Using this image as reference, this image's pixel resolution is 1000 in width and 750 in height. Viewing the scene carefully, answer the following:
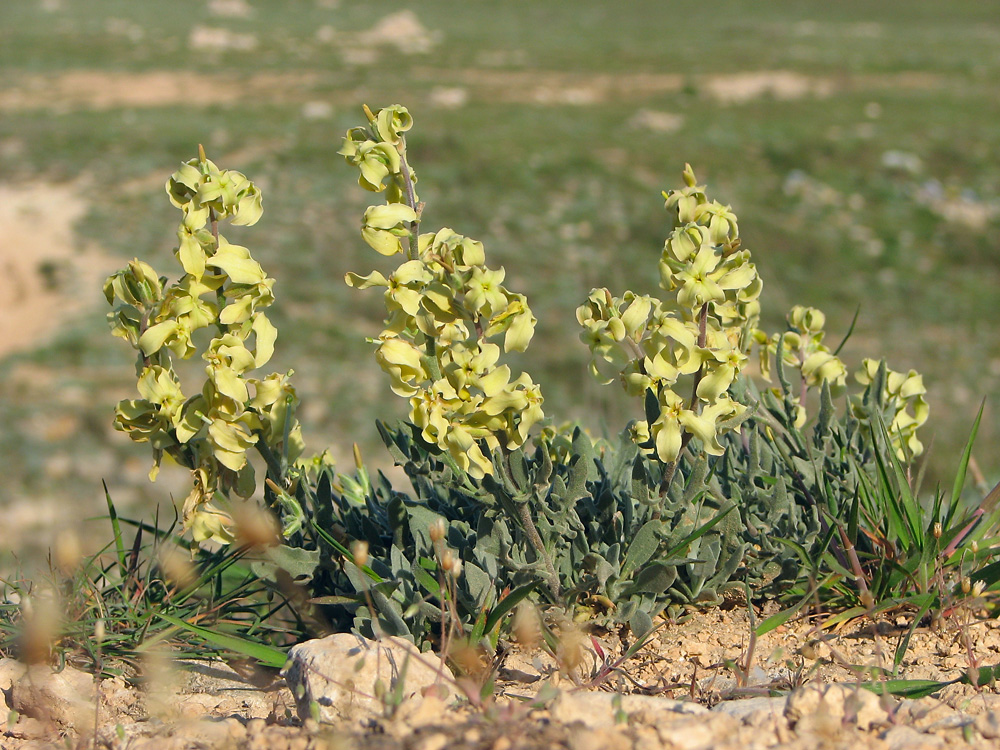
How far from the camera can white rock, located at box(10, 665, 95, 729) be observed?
2.23m

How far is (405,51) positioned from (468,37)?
14.5 feet

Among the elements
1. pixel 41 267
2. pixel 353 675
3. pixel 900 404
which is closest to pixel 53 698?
pixel 353 675

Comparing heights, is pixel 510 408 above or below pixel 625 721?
above

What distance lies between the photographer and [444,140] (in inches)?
529

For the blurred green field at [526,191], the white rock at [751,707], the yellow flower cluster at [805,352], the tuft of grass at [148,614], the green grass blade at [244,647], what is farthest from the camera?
the blurred green field at [526,191]

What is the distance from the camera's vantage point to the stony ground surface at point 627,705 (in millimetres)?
1750

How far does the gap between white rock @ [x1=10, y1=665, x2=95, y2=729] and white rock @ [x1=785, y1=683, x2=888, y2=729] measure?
1.55 m

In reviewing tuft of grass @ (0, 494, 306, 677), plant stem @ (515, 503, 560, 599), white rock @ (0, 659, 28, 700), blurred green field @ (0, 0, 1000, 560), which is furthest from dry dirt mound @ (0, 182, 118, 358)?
plant stem @ (515, 503, 560, 599)

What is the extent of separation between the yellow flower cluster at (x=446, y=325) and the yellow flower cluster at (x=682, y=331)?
0.20m

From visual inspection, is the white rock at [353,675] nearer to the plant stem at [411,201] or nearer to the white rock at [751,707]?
the white rock at [751,707]

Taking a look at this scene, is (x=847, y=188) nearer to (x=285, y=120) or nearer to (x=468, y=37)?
(x=285, y=120)

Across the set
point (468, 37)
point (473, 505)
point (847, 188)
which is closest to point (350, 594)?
point (473, 505)

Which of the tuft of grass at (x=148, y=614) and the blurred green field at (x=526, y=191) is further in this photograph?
the blurred green field at (x=526, y=191)

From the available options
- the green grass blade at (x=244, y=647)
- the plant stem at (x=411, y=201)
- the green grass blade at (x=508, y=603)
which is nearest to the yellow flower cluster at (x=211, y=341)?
the green grass blade at (x=244, y=647)
